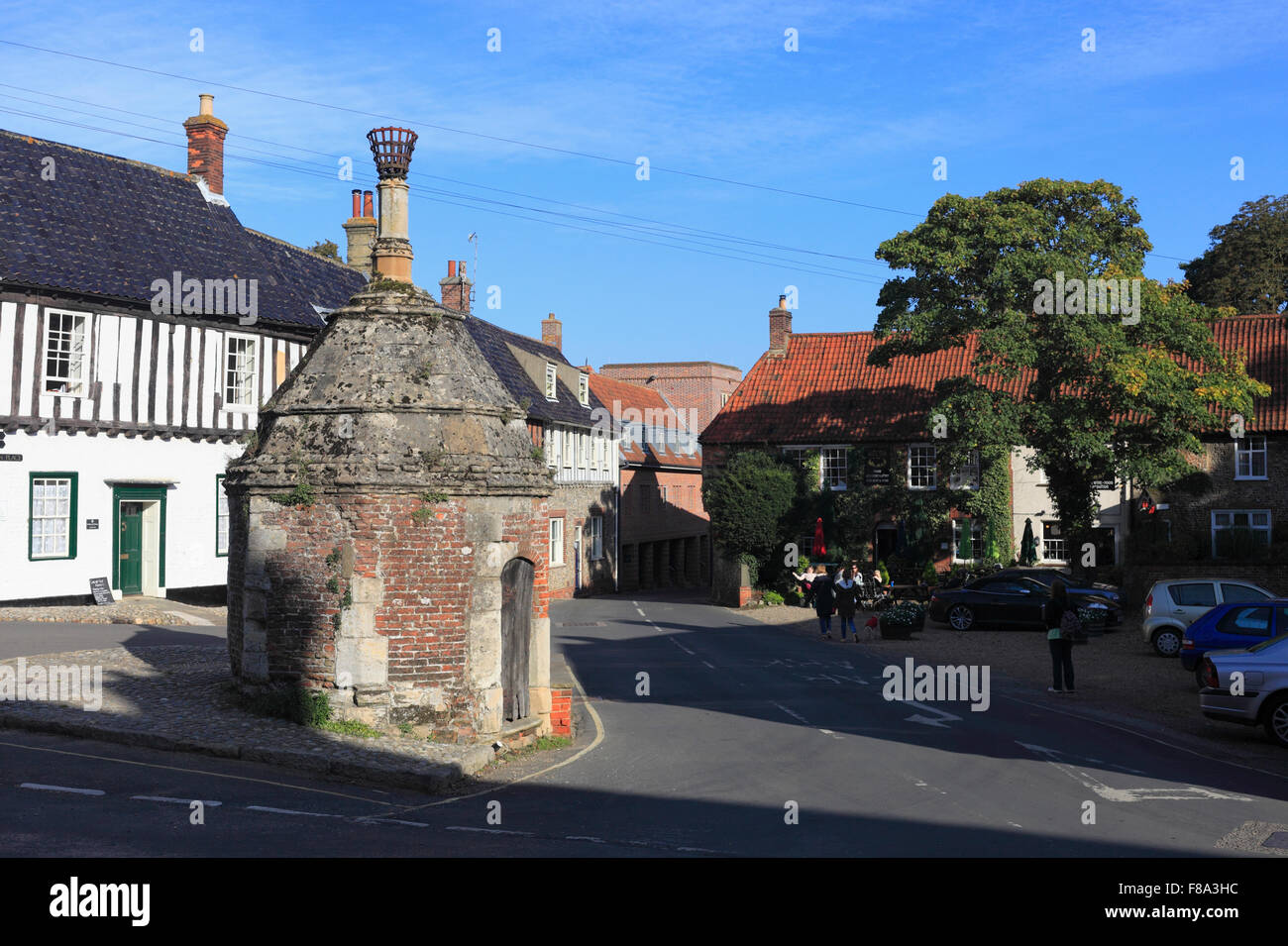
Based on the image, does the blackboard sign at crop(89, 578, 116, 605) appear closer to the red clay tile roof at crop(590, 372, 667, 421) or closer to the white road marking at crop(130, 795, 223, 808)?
the white road marking at crop(130, 795, 223, 808)

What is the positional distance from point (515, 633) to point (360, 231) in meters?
29.6

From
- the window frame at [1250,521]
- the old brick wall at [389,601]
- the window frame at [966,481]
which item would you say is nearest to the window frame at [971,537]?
the window frame at [966,481]

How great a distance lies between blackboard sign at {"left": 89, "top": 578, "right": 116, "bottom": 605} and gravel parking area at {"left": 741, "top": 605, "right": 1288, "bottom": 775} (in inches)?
674

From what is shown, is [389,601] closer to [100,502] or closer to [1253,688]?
[1253,688]

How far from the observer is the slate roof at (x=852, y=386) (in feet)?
128

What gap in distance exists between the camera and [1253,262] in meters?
49.9

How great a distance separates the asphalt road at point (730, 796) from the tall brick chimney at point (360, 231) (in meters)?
27.1

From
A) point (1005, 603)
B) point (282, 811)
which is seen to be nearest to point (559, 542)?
point (1005, 603)

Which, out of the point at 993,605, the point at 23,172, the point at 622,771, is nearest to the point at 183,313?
the point at 23,172

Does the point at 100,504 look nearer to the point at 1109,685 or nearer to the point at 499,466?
the point at 499,466

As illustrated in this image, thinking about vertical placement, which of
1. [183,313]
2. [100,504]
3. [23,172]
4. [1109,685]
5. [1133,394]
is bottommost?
[1109,685]

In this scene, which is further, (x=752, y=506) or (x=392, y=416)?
(x=752, y=506)
